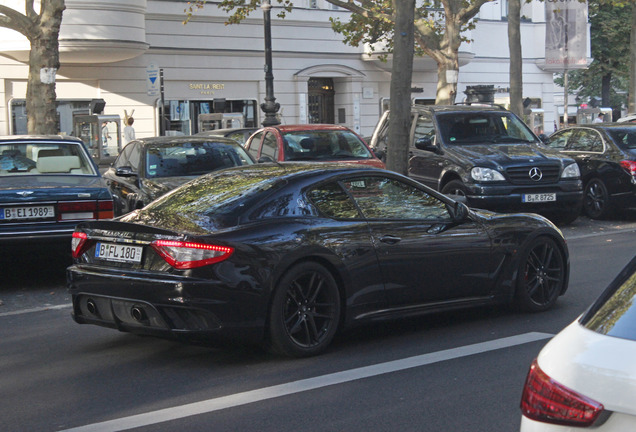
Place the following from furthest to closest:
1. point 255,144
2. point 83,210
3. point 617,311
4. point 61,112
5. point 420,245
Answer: point 61,112, point 255,144, point 83,210, point 420,245, point 617,311

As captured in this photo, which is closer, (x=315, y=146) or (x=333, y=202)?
(x=333, y=202)

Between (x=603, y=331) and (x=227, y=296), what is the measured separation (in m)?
3.43

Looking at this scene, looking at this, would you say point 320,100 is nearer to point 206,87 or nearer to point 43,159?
point 206,87

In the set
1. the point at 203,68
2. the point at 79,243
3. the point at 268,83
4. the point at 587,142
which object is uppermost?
the point at 203,68

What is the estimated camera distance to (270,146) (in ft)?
50.9

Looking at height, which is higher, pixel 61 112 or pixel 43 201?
pixel 61 112

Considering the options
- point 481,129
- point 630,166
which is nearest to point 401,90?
point 481,129

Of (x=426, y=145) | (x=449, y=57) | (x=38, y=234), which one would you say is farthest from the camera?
(x=449, y=57)

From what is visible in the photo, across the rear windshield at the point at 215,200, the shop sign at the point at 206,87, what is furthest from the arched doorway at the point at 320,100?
the rear windshield at the point at 215,200

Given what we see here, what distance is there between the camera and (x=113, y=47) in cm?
2730

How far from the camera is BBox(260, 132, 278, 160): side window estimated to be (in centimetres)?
1523

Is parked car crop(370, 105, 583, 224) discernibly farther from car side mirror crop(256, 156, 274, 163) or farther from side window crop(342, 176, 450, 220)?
side window crop(342, 176, 450, 220)

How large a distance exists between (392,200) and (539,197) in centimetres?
772

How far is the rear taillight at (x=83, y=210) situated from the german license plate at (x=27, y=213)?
0.10 m
